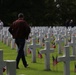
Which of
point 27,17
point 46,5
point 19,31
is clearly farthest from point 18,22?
point 46,5

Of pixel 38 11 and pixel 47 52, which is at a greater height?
pixel 38 11

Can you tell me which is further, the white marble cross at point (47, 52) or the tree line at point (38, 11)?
the tree line at point (38, 11)

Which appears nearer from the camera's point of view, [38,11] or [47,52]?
[47,52]

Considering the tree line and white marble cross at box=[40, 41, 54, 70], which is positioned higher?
the tree line

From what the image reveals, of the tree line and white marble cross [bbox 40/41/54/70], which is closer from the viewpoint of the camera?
white marble cross [bbox 40/41/54/70]

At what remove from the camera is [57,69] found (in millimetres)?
13500

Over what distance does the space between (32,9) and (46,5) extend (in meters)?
4.26

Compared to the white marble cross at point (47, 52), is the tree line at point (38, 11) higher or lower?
higher

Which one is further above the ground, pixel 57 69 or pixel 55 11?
pixel 55 11

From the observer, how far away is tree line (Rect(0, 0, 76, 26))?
237 ft

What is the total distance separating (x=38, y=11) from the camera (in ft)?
244

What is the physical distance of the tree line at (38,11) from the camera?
7219cm

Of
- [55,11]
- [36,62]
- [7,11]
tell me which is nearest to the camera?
[36,62]

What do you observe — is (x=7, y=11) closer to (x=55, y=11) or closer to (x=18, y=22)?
(x=55, y=11)
